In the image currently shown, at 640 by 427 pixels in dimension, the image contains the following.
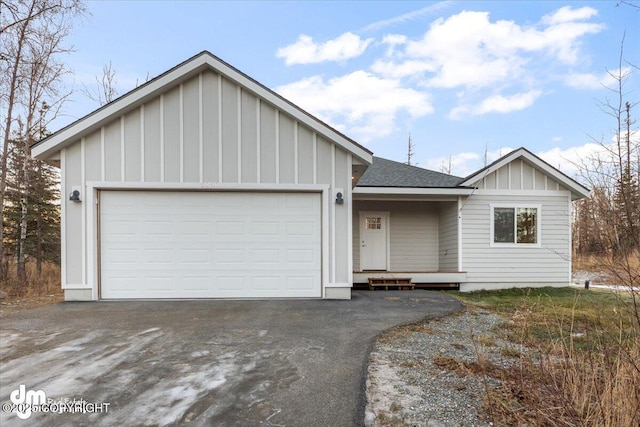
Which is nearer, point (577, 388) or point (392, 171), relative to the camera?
point (577, 388)

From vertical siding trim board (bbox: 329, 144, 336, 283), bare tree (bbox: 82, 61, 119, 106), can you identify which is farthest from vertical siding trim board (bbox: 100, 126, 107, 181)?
bare tree (bbox: 82, 61, 119, 106)

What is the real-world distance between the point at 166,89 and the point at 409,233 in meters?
8.40

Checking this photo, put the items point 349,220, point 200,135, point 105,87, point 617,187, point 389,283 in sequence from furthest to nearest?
point 105,87 → point 389,283 → point 349,220 → point 200,135 → point 617,187

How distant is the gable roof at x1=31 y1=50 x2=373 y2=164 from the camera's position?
21.3 feet

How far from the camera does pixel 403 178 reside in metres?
10.7

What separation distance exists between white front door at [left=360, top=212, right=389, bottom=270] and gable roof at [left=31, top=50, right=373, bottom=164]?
4646 mm

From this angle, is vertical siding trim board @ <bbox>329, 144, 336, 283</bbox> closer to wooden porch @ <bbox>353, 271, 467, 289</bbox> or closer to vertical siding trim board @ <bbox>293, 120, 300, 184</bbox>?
vertical siding trim board @ <bbox>293, 120, 300, 184</bbox>

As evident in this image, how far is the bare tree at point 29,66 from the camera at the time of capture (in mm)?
9641

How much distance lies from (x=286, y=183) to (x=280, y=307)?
2.50 m

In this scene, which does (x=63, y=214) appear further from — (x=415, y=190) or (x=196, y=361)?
(x=415, y=190)

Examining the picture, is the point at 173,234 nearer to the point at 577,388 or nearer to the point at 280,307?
the point at 280,307

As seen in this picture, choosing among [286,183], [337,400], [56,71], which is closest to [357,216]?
[286,183]

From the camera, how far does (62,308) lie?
6.06 metres

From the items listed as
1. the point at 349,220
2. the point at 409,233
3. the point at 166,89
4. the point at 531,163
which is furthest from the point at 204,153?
the point at 531,163
